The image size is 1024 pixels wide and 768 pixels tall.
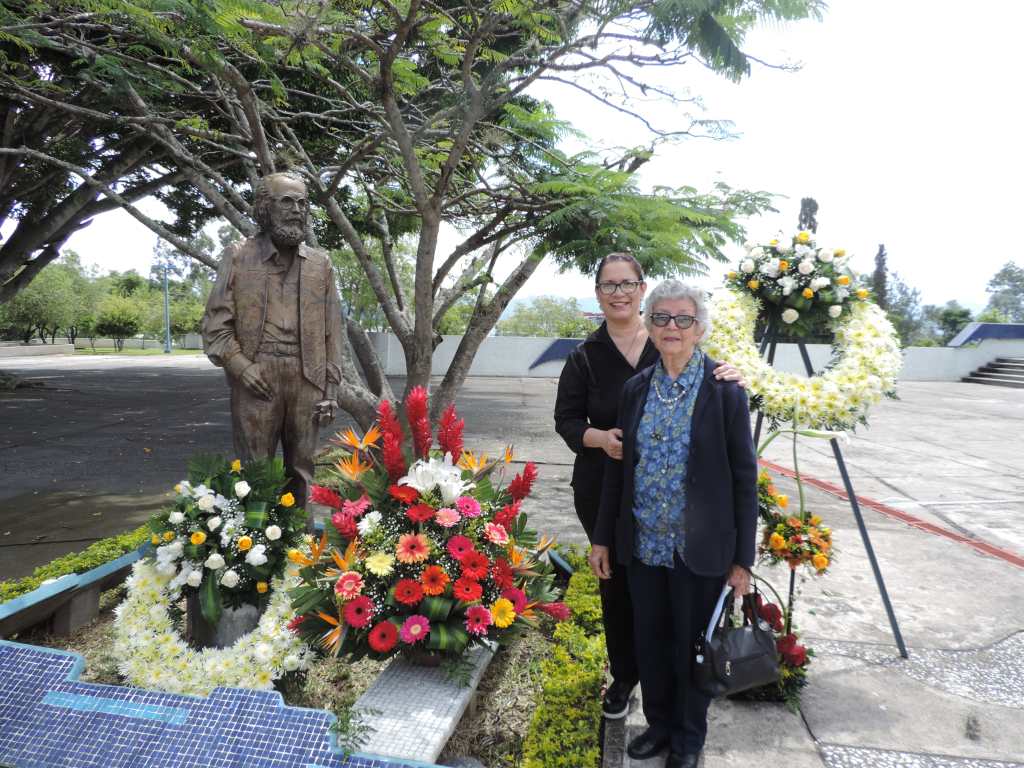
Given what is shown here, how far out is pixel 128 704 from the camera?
7.41ft

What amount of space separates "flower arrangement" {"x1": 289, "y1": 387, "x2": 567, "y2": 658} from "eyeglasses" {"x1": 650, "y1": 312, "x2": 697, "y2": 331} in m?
0.98

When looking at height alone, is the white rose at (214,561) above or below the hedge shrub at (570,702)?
above

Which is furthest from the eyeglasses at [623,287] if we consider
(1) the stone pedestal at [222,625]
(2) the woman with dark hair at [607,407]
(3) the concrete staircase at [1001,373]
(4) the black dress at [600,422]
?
(3) the concrete staircase at [1001,373]

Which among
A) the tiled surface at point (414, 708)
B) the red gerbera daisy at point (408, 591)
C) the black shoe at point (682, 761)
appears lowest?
the black shoe at point (682, 761)

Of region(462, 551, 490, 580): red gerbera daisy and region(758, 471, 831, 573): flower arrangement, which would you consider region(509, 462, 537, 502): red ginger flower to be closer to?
region(462, 551, 490, 580): red gerbera daisy

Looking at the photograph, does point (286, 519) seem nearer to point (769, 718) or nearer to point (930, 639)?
point (769, 718)

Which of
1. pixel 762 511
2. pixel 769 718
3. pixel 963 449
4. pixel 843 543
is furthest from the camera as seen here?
pixel 963 449

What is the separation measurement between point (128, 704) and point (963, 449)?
11779mm

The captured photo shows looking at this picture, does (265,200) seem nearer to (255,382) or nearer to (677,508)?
(255,382)

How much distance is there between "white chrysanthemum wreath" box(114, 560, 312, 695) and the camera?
2.61 meters

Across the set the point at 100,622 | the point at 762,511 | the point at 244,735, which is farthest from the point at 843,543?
the point at 100,622

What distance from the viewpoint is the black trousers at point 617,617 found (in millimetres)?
2541

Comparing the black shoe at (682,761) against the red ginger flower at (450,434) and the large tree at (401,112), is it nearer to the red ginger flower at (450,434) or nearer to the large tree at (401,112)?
the red ginger flower at (450,434)

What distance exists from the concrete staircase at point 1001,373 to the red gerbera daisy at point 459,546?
2729 centimetres
